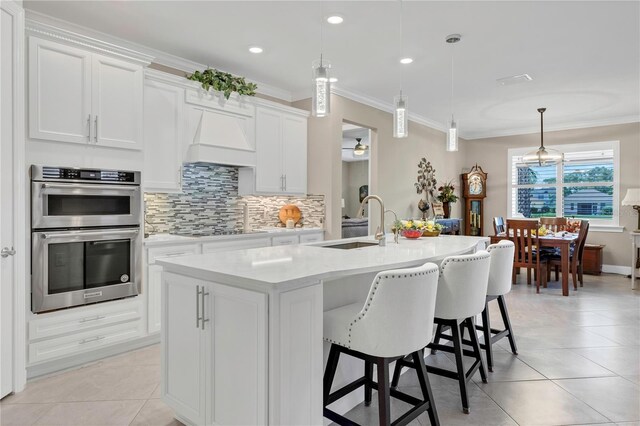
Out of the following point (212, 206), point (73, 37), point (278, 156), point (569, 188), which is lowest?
point (212, 206)

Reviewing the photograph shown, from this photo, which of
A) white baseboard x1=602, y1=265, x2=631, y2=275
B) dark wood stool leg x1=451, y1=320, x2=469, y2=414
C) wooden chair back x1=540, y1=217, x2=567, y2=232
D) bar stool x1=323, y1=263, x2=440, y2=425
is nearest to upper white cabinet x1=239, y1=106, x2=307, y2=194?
dark wood stool leg x1=451, y1=320, x2=469, y2=414

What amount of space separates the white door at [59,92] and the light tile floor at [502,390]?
5.77 ft

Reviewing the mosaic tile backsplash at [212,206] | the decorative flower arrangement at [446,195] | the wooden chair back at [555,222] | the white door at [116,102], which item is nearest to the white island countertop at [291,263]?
the white door at [116,102]

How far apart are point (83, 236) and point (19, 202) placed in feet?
1.67

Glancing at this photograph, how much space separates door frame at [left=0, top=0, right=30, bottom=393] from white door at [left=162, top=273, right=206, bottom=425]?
1193 mm

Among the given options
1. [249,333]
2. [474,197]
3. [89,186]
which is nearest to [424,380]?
[249,333]

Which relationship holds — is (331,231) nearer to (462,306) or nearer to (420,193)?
(420,193)

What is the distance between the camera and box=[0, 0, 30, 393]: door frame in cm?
262

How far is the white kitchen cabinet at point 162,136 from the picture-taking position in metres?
3.68

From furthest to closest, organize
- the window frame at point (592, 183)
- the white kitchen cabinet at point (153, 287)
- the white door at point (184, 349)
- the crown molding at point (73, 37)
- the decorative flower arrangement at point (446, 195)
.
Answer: the decorative flower arrangement at point (446, 195) < the window frame at point (592, 183) < the white kitchen cabinet at point (153, 287) < the crown molding at point (73, 37) < the white door at point (184, 349)

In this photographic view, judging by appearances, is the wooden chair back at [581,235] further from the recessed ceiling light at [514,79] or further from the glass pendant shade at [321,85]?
the glass pendant shade at [321,85]

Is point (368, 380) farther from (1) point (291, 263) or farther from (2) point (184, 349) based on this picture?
(2) point (184, 349)

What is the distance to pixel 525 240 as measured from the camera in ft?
19.3

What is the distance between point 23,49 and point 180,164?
1.54 metres
